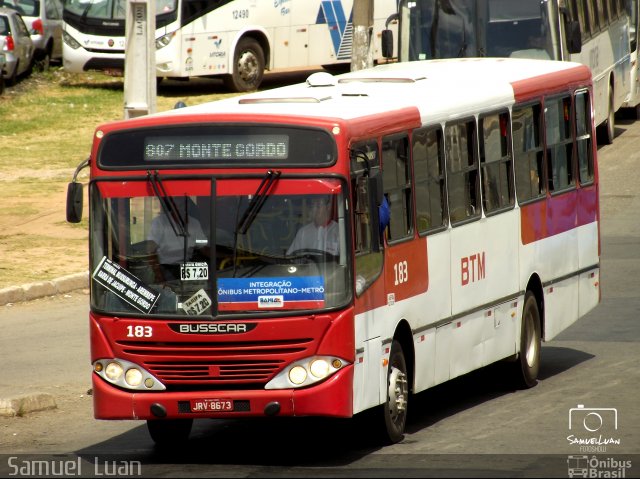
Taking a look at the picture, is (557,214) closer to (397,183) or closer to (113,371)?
(397,183)

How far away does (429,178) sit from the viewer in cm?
1142

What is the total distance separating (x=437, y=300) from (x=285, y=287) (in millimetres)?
2062

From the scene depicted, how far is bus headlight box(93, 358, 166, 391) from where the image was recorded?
988 centimetres

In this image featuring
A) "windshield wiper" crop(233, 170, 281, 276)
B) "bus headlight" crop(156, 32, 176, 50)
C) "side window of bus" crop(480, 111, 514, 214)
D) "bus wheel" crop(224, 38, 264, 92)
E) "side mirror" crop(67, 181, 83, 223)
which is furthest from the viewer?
"bus wheel" crop(224, 38, 264, 92)

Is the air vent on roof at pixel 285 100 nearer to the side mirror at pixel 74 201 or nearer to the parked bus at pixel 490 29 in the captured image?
the side mirror at pixel 74 201

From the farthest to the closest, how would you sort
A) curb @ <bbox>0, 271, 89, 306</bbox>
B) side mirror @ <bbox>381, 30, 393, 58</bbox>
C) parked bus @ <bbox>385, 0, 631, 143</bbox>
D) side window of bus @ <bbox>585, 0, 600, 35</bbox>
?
side window of bus @ <bbox>585, 0, 600, 35</bbox> → side mirror @ <bbox>381, 30, 393, 58</bbox> → parked bus @ <bbox>385, 0, 631, 143</bbox> → curb @ <bbox>0, 271, 89, 306</bbox>

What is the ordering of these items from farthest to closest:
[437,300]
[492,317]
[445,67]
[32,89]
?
[32,89], [445,67], [492,317], [437,300]

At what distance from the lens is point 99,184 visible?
1016 centimetres

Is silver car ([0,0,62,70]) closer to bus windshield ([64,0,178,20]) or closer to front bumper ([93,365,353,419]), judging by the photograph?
bus windshield ([64,0,178,20])

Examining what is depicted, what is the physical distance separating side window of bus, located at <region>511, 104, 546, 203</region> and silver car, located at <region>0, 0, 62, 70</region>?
2330cm

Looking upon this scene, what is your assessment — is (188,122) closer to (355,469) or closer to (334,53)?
(355,469)

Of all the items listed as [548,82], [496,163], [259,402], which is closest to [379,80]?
[496,163]

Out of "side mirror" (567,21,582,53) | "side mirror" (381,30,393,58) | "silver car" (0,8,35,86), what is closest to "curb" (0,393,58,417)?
Answer: "side mirror" (567,21,582,53)

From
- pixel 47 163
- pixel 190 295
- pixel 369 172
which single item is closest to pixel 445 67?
pixel 369 172
